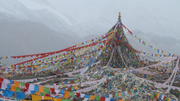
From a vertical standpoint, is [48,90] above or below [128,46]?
below

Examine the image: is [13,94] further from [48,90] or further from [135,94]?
[135,94]

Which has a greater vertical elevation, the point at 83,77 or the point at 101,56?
the point at 101,56

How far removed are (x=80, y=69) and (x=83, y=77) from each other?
1.97 metres

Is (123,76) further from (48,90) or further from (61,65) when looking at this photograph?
(48,90)

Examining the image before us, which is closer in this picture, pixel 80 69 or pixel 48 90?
pixel 48 90

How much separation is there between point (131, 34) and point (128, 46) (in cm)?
100

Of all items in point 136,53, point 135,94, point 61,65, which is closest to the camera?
point 135,94

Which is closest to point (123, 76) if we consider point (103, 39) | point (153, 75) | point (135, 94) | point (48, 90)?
point (135, 94)

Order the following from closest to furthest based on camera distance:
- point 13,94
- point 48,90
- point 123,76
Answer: point 13,94, point 48,90, point 123,76

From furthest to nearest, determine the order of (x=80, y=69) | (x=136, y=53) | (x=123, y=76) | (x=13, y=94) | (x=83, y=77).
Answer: (x=136, y=53), (x=80, y=69), (x=83, y=77), (x=123, y=76), (x=13, y=94)

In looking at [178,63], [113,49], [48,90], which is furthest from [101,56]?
[48,90]

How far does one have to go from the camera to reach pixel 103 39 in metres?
20.4

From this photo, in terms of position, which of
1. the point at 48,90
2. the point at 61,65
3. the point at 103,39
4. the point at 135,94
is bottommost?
the point at 135,94

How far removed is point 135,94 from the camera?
13.1 m
